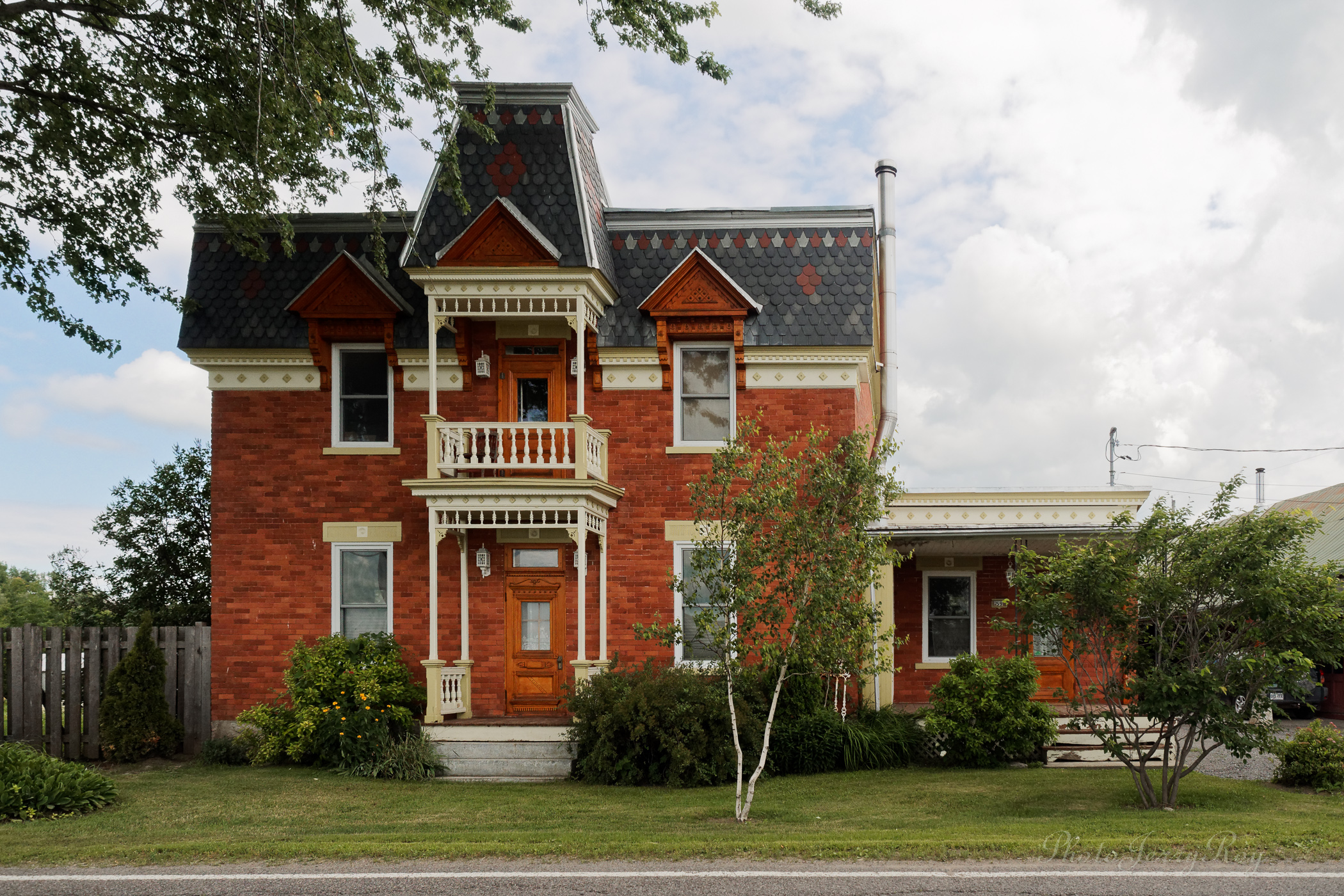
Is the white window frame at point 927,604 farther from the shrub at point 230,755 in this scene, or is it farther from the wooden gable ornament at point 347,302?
the shrub at point 230,755

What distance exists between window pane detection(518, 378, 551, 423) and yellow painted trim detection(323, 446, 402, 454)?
7.12 feet

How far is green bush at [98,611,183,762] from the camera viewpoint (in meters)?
16.7

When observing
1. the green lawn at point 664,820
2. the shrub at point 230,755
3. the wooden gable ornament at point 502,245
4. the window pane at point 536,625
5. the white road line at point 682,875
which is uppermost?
the wooden gable ornament at point 502,245

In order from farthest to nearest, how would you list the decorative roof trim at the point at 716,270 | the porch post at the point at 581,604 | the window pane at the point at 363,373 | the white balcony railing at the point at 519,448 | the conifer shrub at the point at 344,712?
the window pane at the point at 363,373 < the decorative roof trim at the point at 716,270 < the white balcony railing at the point at 519,448 < the porch post at the point at 581,604 < the conifer shrub at the point at 344,712

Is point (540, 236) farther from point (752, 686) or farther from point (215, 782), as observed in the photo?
point (215, 782)

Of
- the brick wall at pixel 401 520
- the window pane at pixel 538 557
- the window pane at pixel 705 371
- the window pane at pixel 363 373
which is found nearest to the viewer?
the brick wall at pixel 401 520

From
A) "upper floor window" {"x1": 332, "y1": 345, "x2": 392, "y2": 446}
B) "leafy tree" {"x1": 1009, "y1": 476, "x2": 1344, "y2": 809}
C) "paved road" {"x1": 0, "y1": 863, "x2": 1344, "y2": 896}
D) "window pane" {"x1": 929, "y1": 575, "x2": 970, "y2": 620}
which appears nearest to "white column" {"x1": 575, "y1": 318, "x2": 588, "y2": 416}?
"upper floor window" {"x1": 332, "y1": 345, "x2": 392, "y2": 446}

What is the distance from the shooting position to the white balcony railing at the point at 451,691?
16766 mm

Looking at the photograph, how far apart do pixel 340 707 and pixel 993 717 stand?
9.58 m

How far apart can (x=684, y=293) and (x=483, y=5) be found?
566cm

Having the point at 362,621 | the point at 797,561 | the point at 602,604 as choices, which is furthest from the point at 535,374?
the point at 797,561

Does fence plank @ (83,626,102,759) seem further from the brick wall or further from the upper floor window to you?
the upper floor window

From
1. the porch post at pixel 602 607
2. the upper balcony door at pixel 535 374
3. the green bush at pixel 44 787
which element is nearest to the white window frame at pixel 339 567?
the upper balcony door at pixel 535 374

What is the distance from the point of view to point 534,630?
58.6 ft
